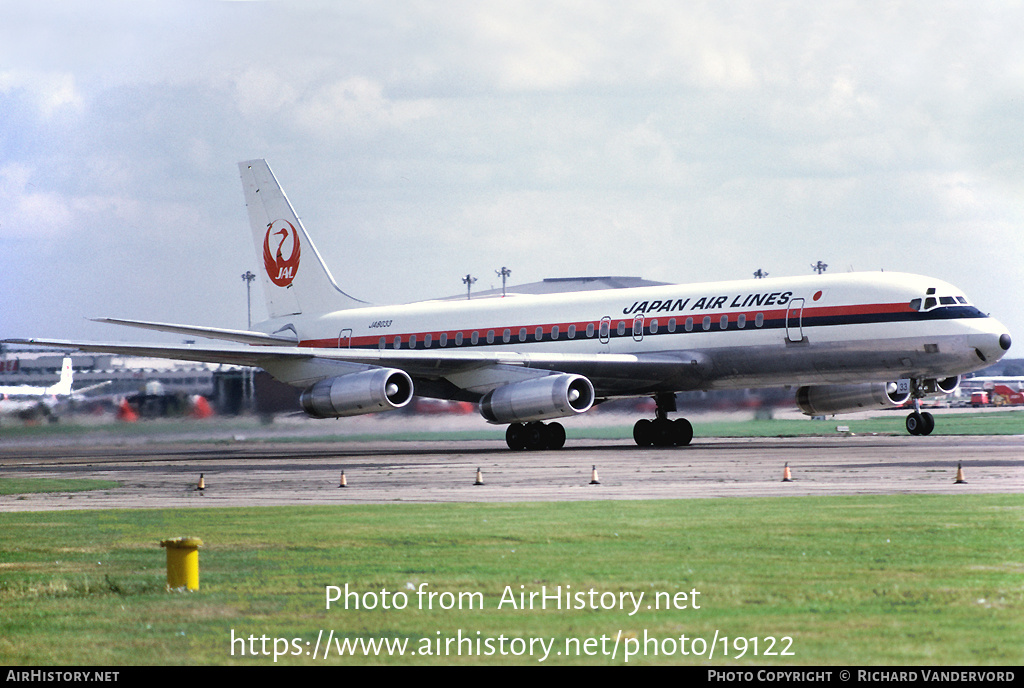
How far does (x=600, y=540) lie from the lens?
1345 centimetres

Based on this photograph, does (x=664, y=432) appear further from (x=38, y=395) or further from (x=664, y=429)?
(x=38, y=395)

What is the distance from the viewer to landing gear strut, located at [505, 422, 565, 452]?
35906 mm

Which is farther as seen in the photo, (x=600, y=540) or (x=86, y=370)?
(x=86, y=370)

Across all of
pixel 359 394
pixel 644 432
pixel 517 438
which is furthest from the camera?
pixel 644 432

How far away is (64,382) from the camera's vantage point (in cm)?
3488

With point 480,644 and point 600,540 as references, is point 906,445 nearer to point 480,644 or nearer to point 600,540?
point 600,540

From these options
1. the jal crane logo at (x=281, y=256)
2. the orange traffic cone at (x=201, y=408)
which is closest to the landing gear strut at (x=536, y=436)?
the orange traffic cone at (x=201, y=408)

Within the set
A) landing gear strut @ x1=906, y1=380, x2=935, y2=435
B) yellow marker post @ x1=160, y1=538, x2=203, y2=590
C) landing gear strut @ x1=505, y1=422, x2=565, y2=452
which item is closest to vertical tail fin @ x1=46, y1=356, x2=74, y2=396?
landing gear strut @ x1=505, y1=422, x2=565, y2=452

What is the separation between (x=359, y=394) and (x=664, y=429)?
9660mm

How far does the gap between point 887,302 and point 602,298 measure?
9.25 meters

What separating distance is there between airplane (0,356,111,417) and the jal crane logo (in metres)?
12.0

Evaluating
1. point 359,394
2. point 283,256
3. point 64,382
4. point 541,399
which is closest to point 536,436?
point 541,399
